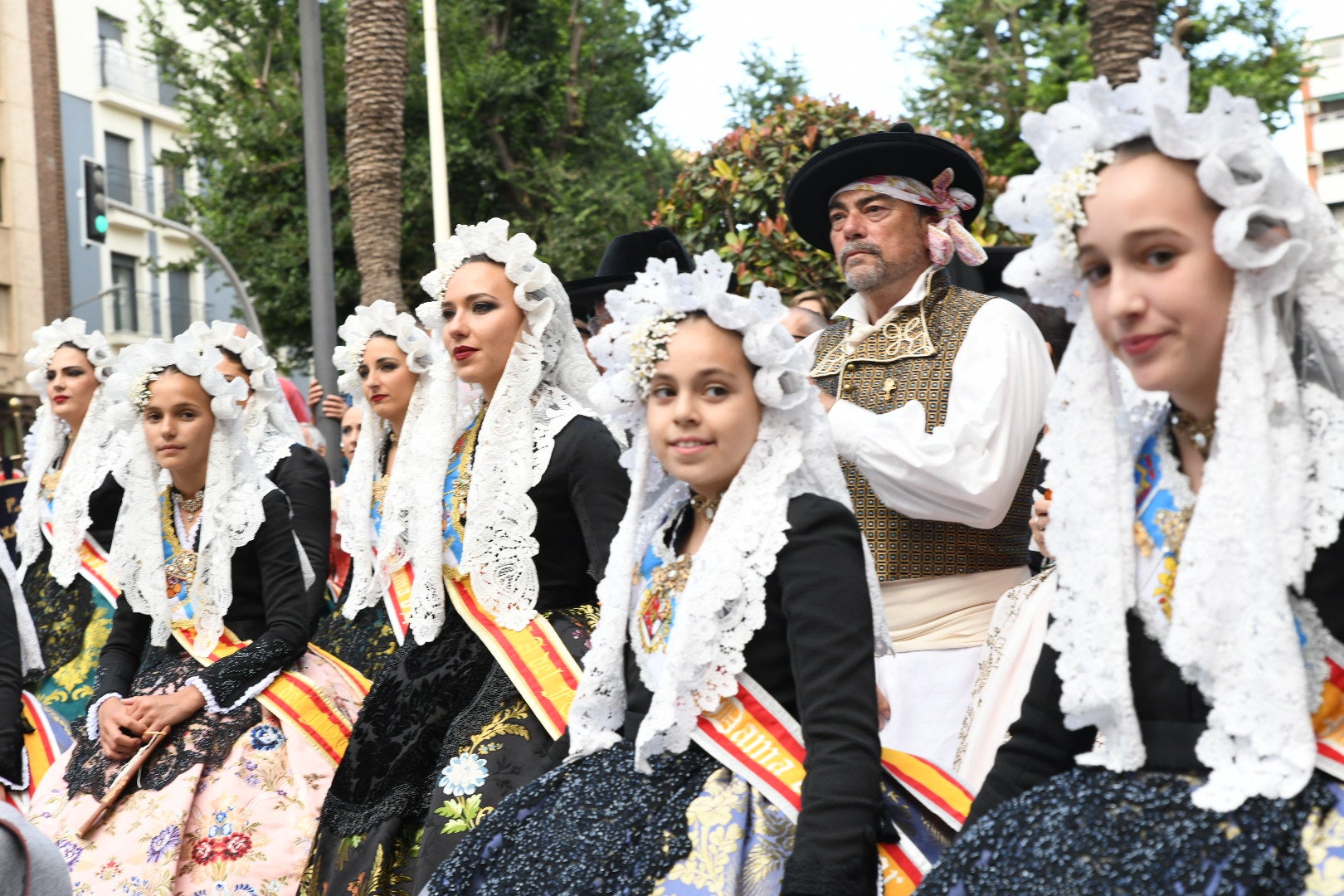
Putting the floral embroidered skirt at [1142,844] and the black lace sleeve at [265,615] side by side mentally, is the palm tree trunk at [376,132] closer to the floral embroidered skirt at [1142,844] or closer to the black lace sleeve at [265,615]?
the black lace sleeve at [265,615]

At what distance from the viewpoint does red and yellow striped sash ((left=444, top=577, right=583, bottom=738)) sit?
3.85 meters

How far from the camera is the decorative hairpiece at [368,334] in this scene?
229 inches

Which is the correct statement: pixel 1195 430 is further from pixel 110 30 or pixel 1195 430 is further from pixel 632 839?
pixel 110 30

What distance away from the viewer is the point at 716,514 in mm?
3035

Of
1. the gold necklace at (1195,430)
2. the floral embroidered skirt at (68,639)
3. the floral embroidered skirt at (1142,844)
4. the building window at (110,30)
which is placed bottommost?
the floral embroidered skirt at (68,639)

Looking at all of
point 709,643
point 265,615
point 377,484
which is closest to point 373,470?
point 377,484

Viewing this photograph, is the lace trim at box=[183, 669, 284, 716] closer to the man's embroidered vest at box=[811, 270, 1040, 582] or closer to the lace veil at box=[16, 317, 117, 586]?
the lace veil at box=[16, 317, 117, 586]

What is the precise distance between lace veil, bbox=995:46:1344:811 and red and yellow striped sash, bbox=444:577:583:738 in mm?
1772

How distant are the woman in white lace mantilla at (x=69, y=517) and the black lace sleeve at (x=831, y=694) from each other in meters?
3.75

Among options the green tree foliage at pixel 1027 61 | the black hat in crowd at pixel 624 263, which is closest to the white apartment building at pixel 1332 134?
the green tree foliage at pixel 1027 61

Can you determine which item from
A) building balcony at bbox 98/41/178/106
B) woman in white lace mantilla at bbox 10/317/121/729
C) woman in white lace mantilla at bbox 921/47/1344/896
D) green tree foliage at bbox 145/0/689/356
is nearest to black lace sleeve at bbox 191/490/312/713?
woman in white lace mantilla at bbox 10/317/121/729

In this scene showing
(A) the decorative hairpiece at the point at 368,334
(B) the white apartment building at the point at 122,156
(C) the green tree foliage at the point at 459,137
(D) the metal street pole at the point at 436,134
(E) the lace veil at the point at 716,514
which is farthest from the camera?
(B) the white apartment building at the point at 122,156

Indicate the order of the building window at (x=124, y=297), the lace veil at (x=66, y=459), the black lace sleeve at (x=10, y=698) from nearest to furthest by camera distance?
the black lace sleeve at (x=10, y=698)
the lace veil at (x=66, y=459)
the building window at (x=124, y=297)

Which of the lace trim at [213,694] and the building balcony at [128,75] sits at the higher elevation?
the building balcony at [128,75]
